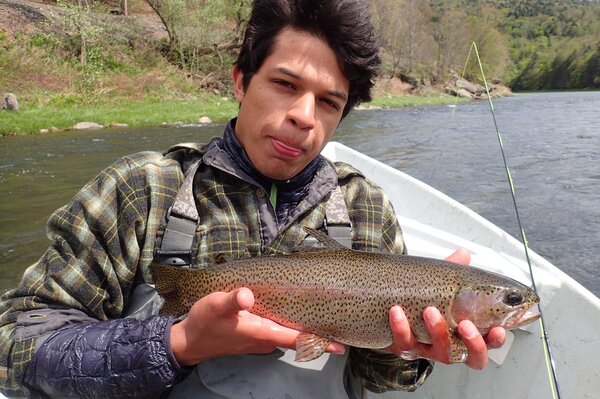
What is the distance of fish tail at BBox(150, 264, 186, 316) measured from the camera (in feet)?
5.89

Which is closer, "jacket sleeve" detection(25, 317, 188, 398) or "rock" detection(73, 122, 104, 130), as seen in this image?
"jacket sleeve" detection(25, 317, 188, 398)

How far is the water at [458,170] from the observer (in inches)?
258

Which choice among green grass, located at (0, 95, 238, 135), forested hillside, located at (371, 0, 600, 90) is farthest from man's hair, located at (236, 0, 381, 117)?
forested hillside, located at (371, 0, 600, 90)

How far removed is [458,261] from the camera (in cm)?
224

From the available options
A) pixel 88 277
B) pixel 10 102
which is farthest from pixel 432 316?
pixel 10 102

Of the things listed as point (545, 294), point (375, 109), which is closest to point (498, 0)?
point (375, 109)

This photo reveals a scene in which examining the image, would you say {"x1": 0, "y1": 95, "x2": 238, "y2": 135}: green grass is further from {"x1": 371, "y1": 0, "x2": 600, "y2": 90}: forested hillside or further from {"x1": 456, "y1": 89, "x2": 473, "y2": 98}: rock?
{"x1": 456, "y1": 89, "x2": 473, "y2": 98}: rock

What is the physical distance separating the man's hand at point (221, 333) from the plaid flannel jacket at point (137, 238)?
349mm

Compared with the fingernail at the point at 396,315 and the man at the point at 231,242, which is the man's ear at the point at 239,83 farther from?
the fingernail at the point at 396,315

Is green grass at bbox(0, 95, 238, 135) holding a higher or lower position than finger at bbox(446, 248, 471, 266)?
lower

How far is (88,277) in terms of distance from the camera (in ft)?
5.79

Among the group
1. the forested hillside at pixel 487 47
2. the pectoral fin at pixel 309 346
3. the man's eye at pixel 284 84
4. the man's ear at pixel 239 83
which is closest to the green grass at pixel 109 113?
the forested hillside at pixel 487 47

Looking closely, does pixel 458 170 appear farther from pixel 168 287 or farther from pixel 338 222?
pixel 168 287

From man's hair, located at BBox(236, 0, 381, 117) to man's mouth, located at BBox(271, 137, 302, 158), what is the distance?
34 centimetres
